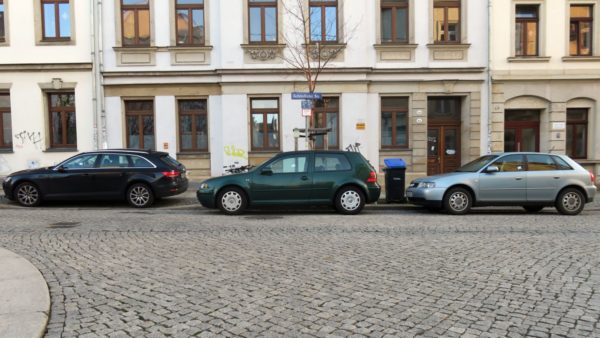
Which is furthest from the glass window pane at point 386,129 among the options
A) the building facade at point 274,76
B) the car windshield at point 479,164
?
the car windshield at point 479,164

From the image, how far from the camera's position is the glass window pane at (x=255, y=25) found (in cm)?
1694

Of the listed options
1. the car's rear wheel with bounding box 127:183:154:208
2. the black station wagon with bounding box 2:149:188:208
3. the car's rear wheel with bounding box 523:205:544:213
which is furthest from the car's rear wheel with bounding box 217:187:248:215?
the car's rear wheel with bounding box 523:205:544:213

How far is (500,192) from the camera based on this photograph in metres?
10.9

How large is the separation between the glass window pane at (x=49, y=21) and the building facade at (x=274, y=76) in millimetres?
1930

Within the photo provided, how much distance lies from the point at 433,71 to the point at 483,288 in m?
13.4

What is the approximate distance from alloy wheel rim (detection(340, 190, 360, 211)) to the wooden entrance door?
761 cm

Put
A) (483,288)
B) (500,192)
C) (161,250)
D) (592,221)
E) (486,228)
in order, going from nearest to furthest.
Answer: (483,288), (161,250), (486,228), (592,221), (500,192)

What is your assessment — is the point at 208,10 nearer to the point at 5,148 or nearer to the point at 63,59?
the point at 63,59

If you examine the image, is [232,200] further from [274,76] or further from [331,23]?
[331,23]

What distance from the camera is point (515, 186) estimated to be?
10.9 m

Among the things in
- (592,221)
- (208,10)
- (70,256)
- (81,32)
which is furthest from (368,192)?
(81,32)

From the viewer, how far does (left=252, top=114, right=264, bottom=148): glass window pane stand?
17.0m

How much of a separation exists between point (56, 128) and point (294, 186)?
36.6 feet

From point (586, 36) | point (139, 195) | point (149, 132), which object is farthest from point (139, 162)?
point (586, 36)
